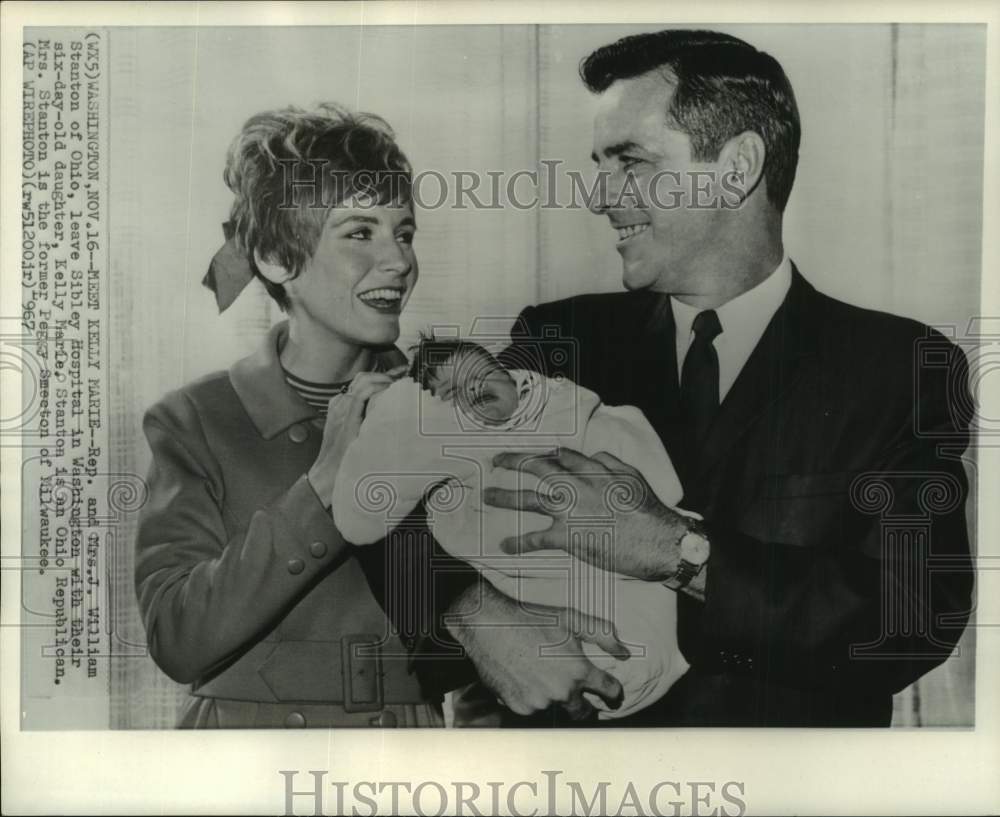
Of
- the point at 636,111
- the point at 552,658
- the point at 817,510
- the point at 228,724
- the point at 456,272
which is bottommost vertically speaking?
the point at 228,724

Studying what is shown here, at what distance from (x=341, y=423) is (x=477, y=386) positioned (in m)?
0.46

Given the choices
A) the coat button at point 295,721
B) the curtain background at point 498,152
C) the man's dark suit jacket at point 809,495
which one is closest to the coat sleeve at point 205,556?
the curtain background at point 498,152

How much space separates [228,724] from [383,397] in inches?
47.2

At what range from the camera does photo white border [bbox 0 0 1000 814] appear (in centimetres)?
319

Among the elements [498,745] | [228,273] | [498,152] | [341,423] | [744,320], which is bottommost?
[498,745]

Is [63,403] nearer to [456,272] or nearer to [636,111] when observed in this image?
[456,272]

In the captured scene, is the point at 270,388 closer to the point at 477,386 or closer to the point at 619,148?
the point at 477,386

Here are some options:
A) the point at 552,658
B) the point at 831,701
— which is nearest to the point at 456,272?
the point at 552,658

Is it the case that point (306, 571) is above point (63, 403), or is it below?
below

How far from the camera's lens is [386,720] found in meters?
3.21

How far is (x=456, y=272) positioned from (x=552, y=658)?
4.27ft

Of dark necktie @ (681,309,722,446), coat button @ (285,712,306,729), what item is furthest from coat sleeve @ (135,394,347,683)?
dark necktie @ (681,309,722,446)

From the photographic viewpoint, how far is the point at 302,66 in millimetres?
3176

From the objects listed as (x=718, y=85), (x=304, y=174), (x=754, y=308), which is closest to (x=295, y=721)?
(x=304, y=174)
